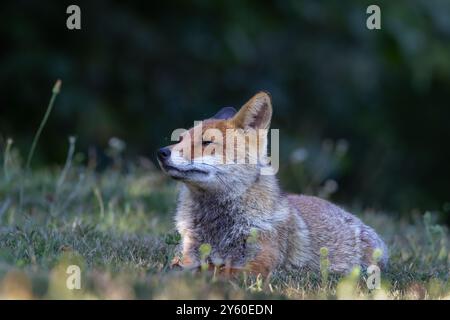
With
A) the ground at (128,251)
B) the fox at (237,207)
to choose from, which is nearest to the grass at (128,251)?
the ground at (128,251)

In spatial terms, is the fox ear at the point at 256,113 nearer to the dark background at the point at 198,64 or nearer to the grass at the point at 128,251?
the grass at the point at 128,251

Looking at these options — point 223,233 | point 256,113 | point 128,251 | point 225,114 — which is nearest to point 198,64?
point 225,114

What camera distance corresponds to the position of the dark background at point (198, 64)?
14.7 metres

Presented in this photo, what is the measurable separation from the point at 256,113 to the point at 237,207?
0.74 meters

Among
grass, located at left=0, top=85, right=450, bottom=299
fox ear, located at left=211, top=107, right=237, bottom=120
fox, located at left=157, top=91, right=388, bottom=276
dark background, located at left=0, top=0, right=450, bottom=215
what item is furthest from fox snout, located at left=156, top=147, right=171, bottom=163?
dark background, located at left=0, top=0, right=450, bottom=215

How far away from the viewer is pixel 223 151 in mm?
6570

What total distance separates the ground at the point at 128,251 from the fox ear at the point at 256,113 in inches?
42.9

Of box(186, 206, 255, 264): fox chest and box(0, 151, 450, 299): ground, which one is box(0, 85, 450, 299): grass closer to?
box(0, 151, 450, 299): ground

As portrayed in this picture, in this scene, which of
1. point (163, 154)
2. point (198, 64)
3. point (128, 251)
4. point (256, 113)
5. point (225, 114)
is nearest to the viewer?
point (163, 154)

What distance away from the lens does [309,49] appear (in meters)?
17.3

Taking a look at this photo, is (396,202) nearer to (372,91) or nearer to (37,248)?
(372,91)

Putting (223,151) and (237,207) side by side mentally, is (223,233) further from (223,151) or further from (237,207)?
(223,151)

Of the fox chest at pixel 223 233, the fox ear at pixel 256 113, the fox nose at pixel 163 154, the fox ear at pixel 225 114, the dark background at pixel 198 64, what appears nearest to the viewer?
the fox nose at pixel 163 154

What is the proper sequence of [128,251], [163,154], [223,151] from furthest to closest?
[223,151] → [128,251] → [163,154]
